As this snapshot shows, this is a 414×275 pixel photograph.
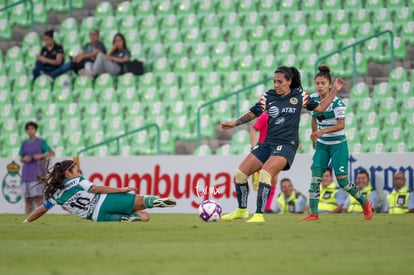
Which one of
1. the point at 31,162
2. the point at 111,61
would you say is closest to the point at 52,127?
the point at 111,61

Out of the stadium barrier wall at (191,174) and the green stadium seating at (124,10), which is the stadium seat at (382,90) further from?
the green stadium seating at (124,10)

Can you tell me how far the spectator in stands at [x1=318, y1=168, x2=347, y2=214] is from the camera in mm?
20844

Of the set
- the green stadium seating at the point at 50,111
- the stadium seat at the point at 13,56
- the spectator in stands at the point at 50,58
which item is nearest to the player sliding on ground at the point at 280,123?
the green stadium seating at the point at 50,111

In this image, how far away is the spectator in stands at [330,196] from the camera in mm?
20844

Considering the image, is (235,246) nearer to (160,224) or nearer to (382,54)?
(160,224)

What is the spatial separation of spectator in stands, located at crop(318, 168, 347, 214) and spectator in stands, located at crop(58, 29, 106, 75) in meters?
7.92

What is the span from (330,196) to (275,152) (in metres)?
5.97

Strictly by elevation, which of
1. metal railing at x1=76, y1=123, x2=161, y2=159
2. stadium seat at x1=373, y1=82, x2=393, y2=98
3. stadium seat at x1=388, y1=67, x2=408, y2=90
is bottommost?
metal railing at x1=76, y1=123, x2=161, y2=159

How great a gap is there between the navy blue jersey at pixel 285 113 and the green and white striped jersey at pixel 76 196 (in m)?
2.57

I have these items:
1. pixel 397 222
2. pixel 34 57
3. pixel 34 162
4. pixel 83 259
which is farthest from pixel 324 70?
pixel 34 57

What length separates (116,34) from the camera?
25891 millimetres

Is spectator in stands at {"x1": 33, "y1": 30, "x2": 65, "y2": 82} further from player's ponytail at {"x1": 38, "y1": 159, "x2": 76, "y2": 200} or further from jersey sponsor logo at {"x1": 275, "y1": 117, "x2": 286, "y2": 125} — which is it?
jersey sponsor logo at {"x1": 275, "y1": 117, "x2": 286, "y2": 125}

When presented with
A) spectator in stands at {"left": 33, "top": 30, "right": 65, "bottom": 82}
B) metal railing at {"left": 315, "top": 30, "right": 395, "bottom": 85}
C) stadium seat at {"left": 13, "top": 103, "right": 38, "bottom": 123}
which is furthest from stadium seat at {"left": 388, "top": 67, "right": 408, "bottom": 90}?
stadium seat at {"left": 13, "top": 103, "right": 38, "bottom": 123}

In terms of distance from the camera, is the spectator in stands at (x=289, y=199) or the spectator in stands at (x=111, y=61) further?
the spectator in stands at (x=111, y=61)
